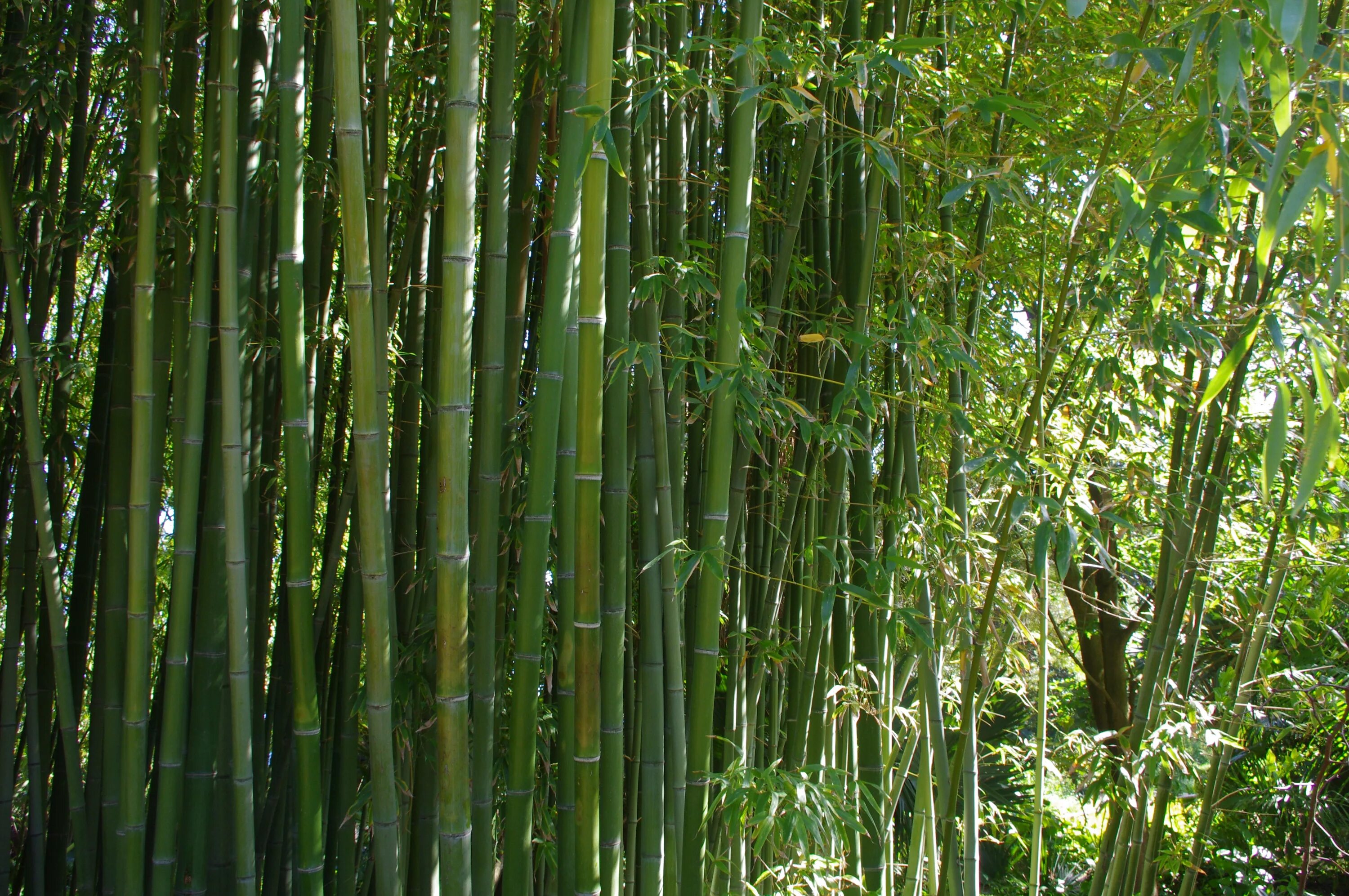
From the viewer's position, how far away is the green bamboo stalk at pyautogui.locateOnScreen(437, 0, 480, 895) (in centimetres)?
139

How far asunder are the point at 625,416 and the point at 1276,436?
104 centimetres

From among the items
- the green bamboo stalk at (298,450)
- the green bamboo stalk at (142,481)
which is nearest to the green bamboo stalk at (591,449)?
the green bamboo stalk at (298,450)

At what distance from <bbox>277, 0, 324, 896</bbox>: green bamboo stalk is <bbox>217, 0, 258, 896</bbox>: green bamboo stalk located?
111 millimetres

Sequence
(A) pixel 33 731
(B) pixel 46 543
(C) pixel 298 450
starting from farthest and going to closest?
(A) pixel 33 731, (B) pixel 46 543, (C) pixel 298 450

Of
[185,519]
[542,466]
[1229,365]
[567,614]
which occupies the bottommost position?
[567,614]

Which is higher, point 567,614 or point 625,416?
point 625,416

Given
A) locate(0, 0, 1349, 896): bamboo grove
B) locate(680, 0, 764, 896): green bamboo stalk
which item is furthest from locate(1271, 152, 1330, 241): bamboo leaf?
locate(680, 0, 764, 896): green bamboo stalk

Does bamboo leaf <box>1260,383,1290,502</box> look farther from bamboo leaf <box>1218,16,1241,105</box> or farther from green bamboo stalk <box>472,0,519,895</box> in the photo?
green bamboo stalk <box>472,0,519,895</box>

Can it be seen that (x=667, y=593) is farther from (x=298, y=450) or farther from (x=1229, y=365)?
(x=1229, y=365)

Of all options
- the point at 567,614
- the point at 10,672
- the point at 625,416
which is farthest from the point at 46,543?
the point at 625,416

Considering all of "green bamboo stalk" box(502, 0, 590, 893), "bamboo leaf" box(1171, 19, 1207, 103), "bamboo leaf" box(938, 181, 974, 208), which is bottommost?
"green bamboo stalk" box(502, 0, 590, 893)

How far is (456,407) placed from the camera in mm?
1417

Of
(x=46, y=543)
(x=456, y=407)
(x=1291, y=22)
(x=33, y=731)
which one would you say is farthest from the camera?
(x=33, y=731)

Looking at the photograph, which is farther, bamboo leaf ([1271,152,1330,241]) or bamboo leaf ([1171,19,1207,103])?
bamboo leaf ([1171,19,1207,103])
